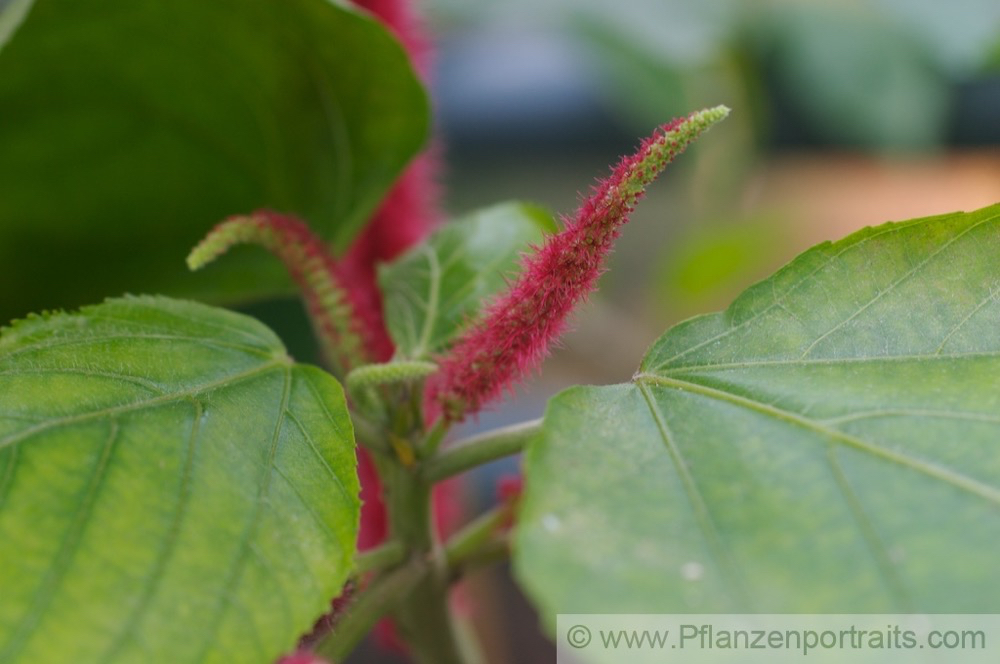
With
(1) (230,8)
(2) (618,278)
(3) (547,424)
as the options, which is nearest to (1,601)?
(3) (547,424)

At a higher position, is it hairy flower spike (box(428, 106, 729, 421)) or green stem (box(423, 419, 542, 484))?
hairy flower spike (box(428, 106, 729, 421))

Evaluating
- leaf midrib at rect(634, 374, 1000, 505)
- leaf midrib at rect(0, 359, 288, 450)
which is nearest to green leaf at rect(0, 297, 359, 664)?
leaf midrib at rect(0, 359, 288, 450)

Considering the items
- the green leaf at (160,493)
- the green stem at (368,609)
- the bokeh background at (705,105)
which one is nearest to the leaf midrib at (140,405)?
the green leaf at (160,493)

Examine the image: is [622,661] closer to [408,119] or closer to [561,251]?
[561,251]

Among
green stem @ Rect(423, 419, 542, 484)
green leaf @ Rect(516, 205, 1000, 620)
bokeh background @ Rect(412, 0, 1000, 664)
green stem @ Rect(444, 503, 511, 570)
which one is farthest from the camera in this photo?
bokeh background @ Rect(412, 0, 1000, 664)

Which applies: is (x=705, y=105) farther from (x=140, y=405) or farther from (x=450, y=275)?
(x=140, y=405)

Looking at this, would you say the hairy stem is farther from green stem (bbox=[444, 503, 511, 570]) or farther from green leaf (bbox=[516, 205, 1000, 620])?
green leaf (bbox=[516, 205, 1000, 620])
